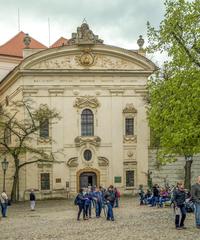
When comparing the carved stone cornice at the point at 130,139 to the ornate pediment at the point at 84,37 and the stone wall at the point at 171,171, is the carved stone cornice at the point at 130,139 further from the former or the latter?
the ornate pediment at the point at 84,37

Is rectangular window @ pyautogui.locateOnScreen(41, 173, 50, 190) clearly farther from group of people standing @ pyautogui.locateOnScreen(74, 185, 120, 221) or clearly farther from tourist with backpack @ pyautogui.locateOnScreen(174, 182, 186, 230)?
tourist with backpack @ pyautogui.locateOnScreen(174, 182, 186, 230)

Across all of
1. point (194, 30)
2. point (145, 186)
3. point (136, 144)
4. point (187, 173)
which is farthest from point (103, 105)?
point (194, 30)

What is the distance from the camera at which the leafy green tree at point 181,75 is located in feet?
91.0

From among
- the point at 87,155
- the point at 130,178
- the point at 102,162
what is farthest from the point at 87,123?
the point at 130,178

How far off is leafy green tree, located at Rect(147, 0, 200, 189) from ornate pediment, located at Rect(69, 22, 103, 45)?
1929cm

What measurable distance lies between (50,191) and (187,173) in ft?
42.3

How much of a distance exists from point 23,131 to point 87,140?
6168 millimetres

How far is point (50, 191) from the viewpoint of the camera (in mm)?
50312

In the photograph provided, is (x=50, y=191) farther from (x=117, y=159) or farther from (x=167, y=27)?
(x=167, y=27)

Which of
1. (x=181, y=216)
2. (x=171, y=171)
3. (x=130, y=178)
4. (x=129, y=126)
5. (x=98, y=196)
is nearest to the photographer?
(x=181, y=216)

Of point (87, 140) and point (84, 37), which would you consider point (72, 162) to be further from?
point (84, 37)

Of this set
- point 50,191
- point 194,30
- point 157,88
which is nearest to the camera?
point 194,30

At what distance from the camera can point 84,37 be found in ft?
168

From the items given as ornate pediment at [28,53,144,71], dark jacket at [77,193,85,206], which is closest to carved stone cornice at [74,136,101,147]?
ornate pediment at [28,53,144,71]
